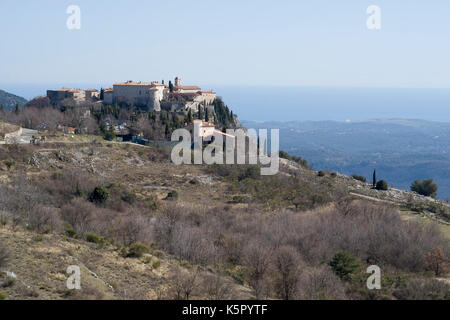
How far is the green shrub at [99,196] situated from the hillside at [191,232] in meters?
0.09

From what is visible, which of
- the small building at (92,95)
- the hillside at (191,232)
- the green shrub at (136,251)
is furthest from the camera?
the small building at (92,95)

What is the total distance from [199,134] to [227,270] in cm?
3266

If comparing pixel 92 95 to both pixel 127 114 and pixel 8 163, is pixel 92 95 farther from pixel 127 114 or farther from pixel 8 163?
pixel 8 163

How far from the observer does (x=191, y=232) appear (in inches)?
836

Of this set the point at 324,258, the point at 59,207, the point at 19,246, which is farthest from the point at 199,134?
the point at 19,246

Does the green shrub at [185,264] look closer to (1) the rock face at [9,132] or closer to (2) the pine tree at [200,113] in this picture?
(1) the rock face at [9,132]

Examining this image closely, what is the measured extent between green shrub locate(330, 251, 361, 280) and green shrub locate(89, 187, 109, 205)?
14.9 m

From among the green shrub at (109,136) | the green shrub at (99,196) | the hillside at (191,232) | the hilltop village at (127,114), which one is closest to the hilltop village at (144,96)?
the hilltop village at (127,114)

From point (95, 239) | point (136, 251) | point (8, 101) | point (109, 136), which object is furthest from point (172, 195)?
point (8, 101)

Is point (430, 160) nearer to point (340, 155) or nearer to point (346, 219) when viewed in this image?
point (340, 155)

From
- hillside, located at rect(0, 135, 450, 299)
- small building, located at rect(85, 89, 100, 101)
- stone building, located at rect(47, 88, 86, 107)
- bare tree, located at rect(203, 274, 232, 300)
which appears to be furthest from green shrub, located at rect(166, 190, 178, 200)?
small building, located at rect(85, 89, 100, 101)

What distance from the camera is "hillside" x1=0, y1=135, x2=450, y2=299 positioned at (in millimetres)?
14820

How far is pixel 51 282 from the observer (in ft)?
44.1

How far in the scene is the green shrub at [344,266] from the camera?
17547 mm
